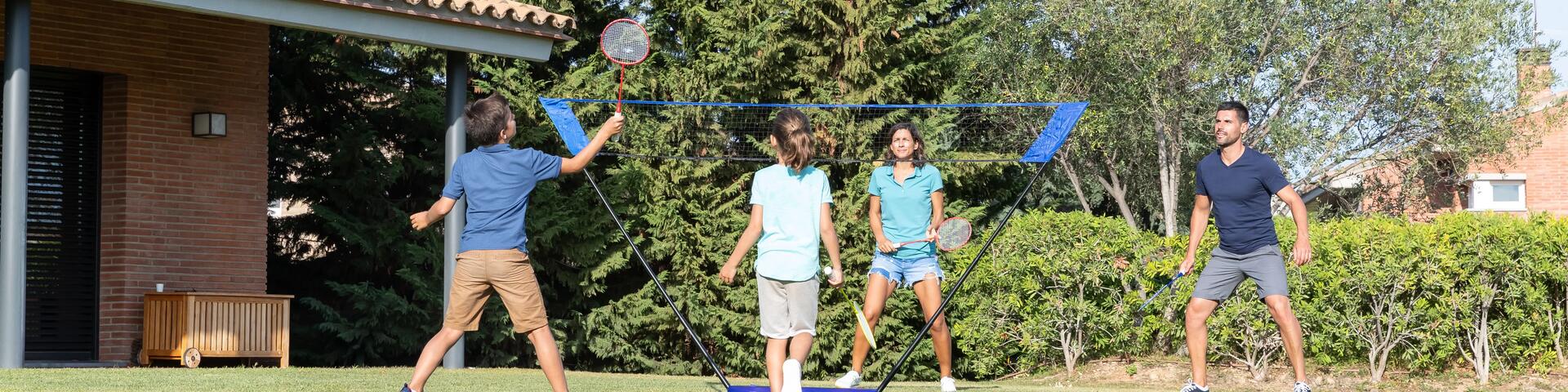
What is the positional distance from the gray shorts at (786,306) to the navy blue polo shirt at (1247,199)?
7.92 ft

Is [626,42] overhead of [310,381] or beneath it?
overhead

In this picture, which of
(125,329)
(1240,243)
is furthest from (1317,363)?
(125,329)

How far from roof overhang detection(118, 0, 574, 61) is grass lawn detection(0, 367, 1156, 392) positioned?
8.93ft

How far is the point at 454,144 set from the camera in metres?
12.3

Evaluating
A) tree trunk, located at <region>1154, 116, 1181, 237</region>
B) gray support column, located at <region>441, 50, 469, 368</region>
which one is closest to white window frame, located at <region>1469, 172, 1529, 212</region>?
tree trunk, located at <region>1154, 116, 1181, 237</region>

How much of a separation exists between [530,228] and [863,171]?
3687mm

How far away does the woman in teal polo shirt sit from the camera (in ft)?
28.0

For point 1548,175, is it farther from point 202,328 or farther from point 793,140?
point 793,140

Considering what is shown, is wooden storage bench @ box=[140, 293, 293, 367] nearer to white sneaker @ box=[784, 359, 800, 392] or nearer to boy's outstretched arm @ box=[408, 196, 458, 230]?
boy's outstretched arm @ box=[408, 196, 458, 230]

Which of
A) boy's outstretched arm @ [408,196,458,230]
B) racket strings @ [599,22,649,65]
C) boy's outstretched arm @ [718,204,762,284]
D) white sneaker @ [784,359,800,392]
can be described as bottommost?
white sneaker @ [784,359,800,392]

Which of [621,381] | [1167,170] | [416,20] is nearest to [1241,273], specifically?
[621,381]

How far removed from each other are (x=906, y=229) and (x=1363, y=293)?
4.93m

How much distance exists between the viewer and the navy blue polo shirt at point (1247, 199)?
25.3ft

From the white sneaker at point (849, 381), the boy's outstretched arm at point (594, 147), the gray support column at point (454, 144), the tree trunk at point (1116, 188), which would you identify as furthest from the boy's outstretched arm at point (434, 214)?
the tree trunk at point (1116, 188)
